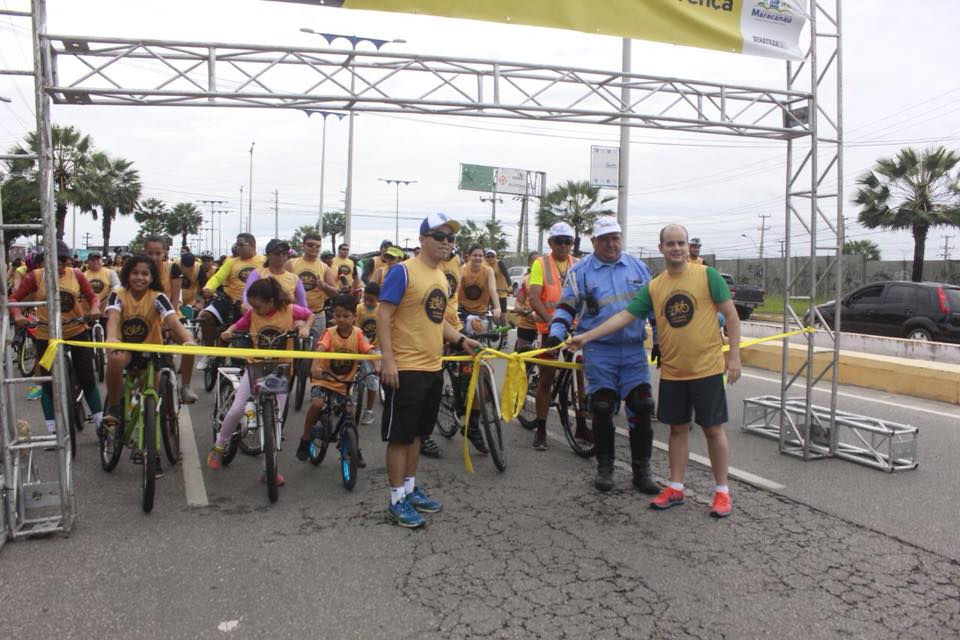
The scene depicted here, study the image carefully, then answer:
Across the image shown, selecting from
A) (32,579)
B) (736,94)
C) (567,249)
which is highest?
(736,94)

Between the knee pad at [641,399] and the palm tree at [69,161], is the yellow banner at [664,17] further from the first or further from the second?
the palm tree at [69,161]

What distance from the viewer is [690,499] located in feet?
17.0

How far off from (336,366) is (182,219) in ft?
330

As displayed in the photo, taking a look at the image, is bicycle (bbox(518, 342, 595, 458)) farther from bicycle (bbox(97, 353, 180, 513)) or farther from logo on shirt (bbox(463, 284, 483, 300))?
bicycle (bbox(97, 353, 180, 513))

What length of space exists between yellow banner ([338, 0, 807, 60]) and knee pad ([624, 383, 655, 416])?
3022mm

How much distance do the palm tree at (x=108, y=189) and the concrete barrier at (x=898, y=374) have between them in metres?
39.5

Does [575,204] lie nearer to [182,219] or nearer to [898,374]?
[898,374]

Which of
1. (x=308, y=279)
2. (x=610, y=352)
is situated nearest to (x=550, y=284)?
(x=610, y=352)

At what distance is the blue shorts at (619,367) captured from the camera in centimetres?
525

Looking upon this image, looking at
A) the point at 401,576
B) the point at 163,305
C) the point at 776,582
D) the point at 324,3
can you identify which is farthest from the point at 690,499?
the point at 324,3

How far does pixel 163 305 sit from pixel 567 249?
3.51 meters

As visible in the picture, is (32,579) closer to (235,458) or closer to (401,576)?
(401,576)

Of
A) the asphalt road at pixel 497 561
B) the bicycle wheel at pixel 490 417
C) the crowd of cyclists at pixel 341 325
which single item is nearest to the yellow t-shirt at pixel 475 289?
the crowd of cyclists at pixel 341 325

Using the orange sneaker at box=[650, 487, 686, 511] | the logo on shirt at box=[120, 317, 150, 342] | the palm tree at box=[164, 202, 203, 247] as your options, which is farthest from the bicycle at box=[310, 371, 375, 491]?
the palm tree at box=[164, 202, 203, 247]
